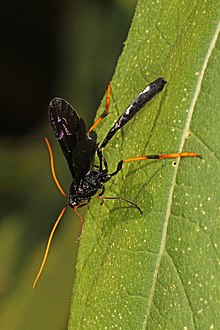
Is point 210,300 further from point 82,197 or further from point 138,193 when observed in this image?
point 82,197

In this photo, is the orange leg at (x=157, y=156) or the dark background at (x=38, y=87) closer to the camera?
the orange leg at (x=157, y=156)

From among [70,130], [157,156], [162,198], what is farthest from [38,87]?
[162,198]

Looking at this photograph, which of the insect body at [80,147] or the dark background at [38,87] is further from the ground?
the insect body at [80,147]

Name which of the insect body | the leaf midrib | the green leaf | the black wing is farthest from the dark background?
the leaf midrib

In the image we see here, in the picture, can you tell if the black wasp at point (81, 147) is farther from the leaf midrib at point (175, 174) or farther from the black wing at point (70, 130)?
the leaf midrib at point (175, 174)

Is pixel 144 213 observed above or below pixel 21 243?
above

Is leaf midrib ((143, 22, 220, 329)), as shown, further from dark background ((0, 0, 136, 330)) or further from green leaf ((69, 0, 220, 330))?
dark background ((0, 0, 136, 330))

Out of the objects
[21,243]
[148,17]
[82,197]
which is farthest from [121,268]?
[21,243]

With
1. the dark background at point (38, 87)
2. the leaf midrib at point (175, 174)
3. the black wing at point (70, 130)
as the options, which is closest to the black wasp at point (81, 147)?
the black wing at point (70, 130)
